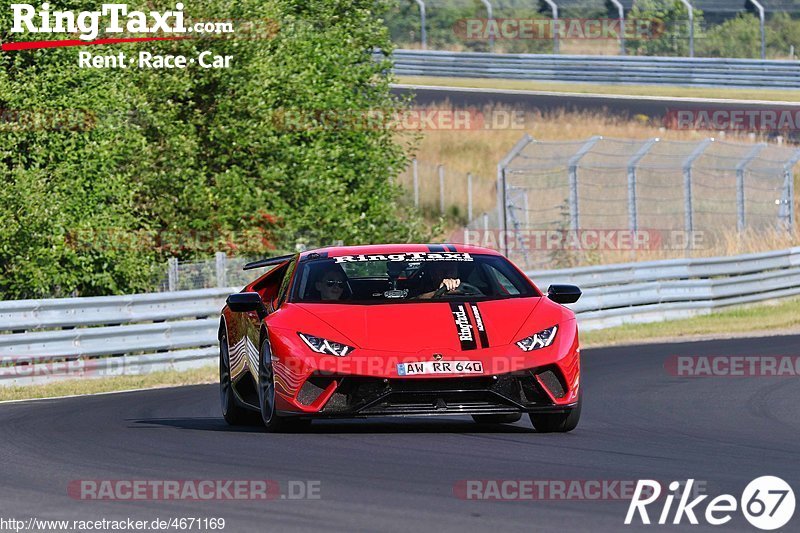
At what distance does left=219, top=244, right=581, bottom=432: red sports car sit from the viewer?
30.9 feet

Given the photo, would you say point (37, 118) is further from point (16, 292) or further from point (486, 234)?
point (486, 234)

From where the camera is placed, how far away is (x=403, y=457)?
8.52m

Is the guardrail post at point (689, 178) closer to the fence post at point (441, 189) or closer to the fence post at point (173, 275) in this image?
the fence post at point (441, 189)

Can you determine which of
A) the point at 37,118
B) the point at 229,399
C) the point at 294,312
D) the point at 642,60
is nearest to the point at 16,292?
the point at 37,118

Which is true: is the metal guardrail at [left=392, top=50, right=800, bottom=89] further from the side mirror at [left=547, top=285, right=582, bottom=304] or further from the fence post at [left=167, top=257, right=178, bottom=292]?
the side mirror at [left=547, top=285, right=582, bottom=304]

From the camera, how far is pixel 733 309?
25516 mm

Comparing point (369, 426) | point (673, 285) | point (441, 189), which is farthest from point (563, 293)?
point (441, 189)

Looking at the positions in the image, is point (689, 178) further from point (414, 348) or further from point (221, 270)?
point (414, 348)

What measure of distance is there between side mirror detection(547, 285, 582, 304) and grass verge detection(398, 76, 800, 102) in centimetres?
3340

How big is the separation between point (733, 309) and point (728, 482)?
18647mm
